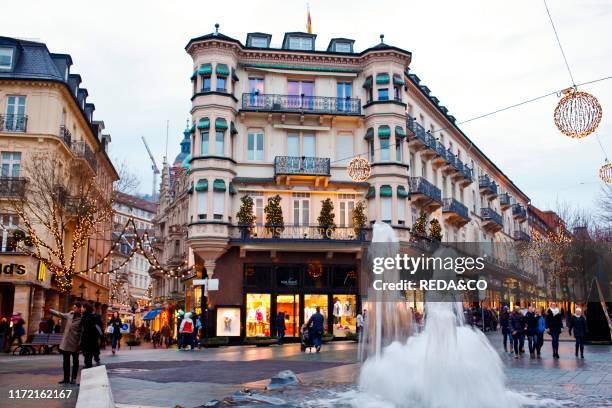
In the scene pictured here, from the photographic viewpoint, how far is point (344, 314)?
126 feet

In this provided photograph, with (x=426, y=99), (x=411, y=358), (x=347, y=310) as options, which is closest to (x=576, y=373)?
(x=411, y=358)

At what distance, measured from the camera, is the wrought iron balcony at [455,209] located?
4779 cm

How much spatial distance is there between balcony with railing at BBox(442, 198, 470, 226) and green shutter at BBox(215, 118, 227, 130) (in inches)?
737

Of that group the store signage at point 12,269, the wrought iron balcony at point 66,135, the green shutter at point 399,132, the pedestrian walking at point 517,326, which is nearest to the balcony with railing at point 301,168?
the green shutter at point 399,132

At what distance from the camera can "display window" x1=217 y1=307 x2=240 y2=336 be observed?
36312mm

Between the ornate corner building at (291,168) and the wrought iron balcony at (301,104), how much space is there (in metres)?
0.07

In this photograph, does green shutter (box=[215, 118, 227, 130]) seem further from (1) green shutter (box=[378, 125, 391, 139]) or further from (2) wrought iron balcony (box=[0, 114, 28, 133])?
(2) wrought iron balcony (box=[0, 114, 28, 133])

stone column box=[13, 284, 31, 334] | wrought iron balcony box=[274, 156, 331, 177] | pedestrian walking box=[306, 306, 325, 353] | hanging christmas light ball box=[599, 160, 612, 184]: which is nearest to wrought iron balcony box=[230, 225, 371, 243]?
wrought iron balcony box=[274, 156, 331, 177]

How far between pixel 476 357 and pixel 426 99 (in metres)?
38.1

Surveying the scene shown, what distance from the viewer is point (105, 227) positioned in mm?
50125

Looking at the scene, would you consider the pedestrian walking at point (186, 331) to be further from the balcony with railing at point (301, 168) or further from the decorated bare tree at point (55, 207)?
the balcony with railing at point (301, 168)

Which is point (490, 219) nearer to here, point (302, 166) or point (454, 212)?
point (454, 212)

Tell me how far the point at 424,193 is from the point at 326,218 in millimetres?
8226

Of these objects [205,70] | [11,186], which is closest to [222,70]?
[205,70]
